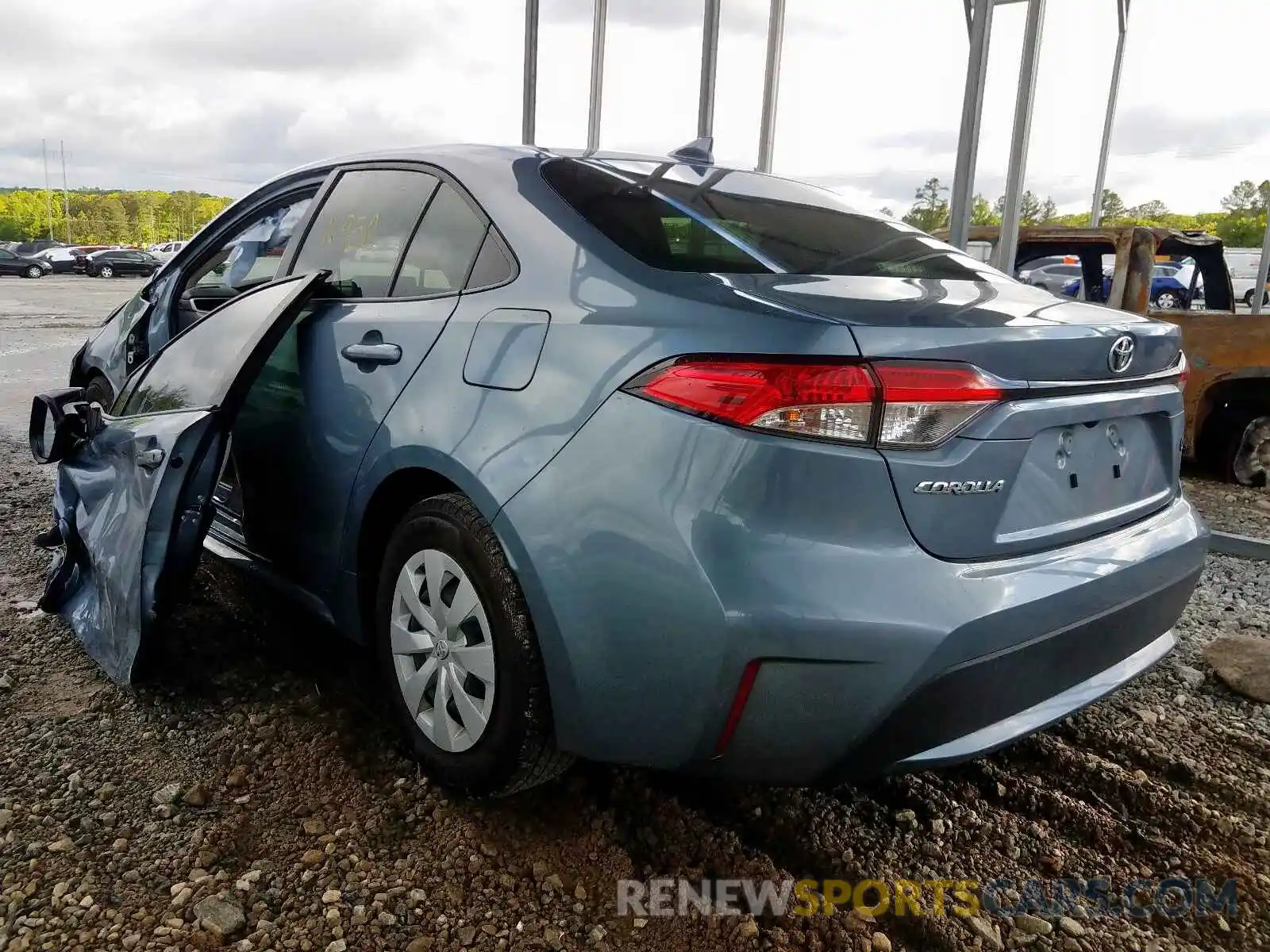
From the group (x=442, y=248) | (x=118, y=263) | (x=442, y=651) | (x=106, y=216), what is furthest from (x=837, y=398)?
(x=106, y=216)

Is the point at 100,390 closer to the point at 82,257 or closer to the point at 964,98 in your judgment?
the point at 964,98

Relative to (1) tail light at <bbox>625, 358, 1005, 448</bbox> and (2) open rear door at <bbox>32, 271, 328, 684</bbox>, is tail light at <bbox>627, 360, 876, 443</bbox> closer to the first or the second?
(1) tail light at <bbox>625, 358, 1005, 448</bbox>

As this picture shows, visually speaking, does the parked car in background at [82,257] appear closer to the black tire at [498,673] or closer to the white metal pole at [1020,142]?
the white metal pole at [1020,142]

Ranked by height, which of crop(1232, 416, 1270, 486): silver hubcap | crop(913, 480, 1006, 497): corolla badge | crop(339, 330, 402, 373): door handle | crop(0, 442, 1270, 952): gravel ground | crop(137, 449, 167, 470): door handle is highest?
crop(339, 330, 402, 373): door handle

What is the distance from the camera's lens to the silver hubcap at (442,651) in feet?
6.75

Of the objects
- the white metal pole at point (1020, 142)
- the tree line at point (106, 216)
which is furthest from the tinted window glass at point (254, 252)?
the tree line at point (106, 216)

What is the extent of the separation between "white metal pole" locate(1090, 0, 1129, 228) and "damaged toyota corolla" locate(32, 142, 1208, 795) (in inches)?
616

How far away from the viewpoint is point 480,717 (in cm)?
208

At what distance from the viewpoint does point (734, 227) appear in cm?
220

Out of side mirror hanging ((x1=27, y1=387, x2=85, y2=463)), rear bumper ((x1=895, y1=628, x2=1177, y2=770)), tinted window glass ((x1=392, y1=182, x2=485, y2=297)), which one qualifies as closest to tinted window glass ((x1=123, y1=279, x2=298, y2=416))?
side mirror hanging ((x1=27, y1=387, x2=85, y2=463))

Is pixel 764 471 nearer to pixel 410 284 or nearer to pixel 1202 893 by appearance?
pixel 410 284

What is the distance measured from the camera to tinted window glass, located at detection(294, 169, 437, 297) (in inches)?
100

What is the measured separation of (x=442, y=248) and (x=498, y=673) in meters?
1.05

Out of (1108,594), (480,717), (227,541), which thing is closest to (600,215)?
(480,717)
